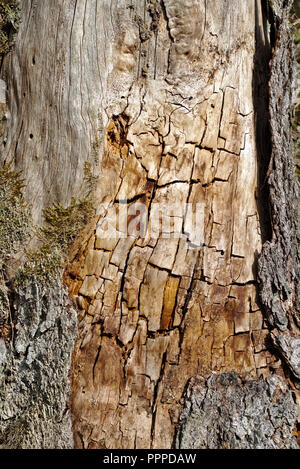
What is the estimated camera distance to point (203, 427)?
2.28 meters

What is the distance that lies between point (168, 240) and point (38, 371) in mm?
1079

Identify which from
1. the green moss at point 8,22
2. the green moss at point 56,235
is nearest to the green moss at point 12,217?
the green moss at point 56,235

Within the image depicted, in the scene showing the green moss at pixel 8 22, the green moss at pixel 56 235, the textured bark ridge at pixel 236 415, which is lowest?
the textured bark ridge at pixel 236 415

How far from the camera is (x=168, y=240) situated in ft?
7.77

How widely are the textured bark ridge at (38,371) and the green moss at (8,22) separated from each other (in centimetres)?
153

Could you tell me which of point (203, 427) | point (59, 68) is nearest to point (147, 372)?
point (203, 427)

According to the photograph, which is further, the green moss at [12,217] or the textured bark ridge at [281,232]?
the green moss at [12,217]

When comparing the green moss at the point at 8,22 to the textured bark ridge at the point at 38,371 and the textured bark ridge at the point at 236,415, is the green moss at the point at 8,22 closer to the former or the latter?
the textured bark ridge at the point at 38,371

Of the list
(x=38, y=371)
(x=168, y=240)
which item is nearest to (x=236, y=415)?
(x=168, y=240)

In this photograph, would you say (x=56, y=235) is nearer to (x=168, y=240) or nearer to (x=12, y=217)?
(x=12, y=217)

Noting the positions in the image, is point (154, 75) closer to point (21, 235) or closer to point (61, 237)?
point (61, 237)

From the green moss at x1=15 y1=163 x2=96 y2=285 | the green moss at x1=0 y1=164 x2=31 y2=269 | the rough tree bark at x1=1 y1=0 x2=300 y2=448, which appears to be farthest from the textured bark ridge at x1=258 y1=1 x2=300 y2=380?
the green moss at x1=0 y1=164 x2=31 y2=269

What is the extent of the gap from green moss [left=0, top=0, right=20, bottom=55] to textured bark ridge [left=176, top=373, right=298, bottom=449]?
91.5 inches

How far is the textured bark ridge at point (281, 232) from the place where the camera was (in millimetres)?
2393
